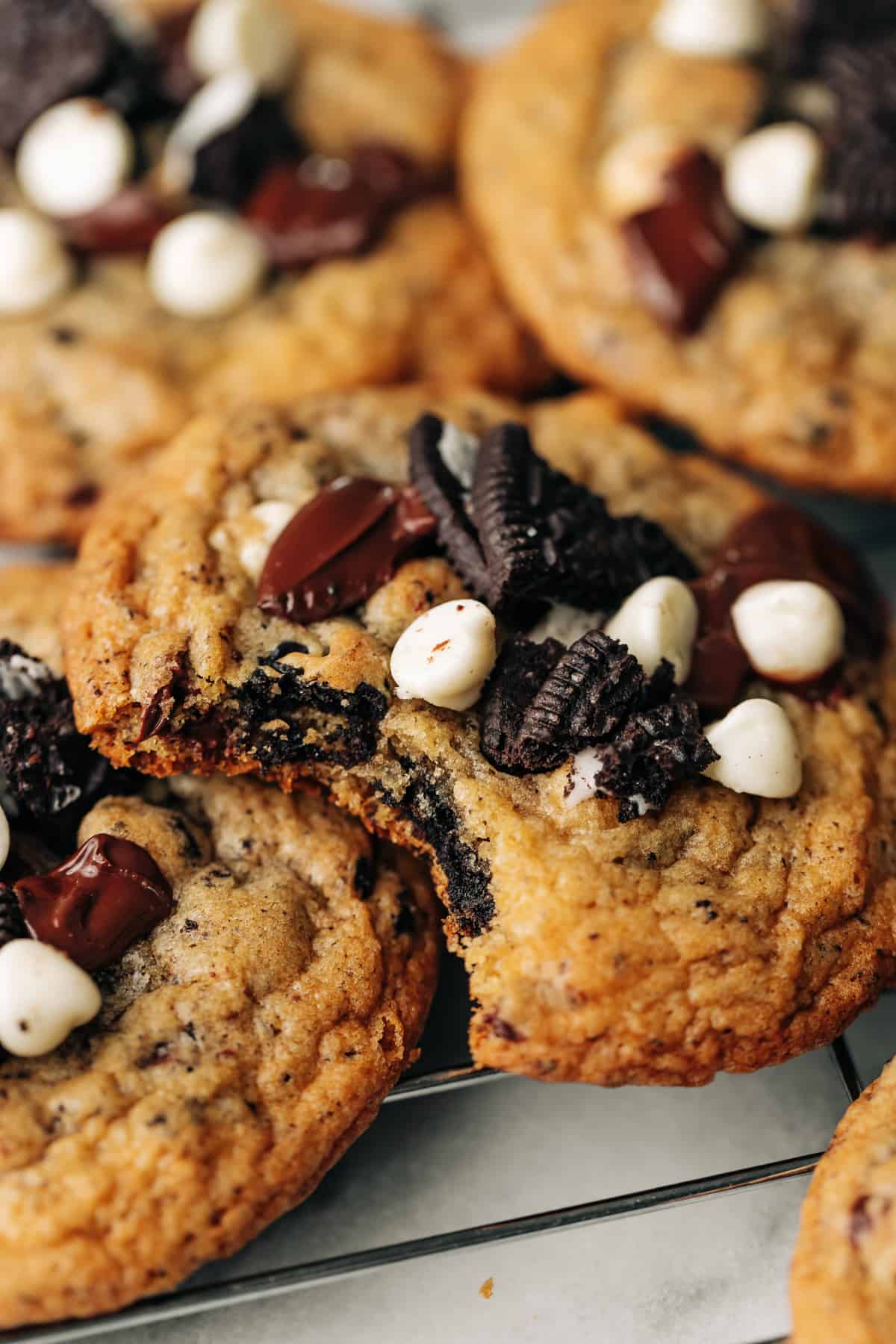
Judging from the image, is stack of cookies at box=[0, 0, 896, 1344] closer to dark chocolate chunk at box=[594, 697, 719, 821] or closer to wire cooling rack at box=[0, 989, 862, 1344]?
dark chocolate chunk at box=[594, 697, 719, 821]

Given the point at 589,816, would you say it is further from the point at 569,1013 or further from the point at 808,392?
the point at 808,392

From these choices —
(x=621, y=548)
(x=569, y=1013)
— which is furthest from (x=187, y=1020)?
(x=621, y=548)

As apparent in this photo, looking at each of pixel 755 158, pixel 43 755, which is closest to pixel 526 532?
pixel 43 755

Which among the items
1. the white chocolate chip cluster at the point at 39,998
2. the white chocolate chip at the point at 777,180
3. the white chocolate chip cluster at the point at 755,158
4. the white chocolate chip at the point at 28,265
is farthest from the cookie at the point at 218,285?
the white chocolate chip cluster at the point at 39,998

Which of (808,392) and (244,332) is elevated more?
(244,332)

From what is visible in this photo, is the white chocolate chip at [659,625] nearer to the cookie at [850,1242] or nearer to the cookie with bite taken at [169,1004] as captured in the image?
the cookie with bite taken at [169,1004]

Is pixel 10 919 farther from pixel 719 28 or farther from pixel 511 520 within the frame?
pixel 719 28
